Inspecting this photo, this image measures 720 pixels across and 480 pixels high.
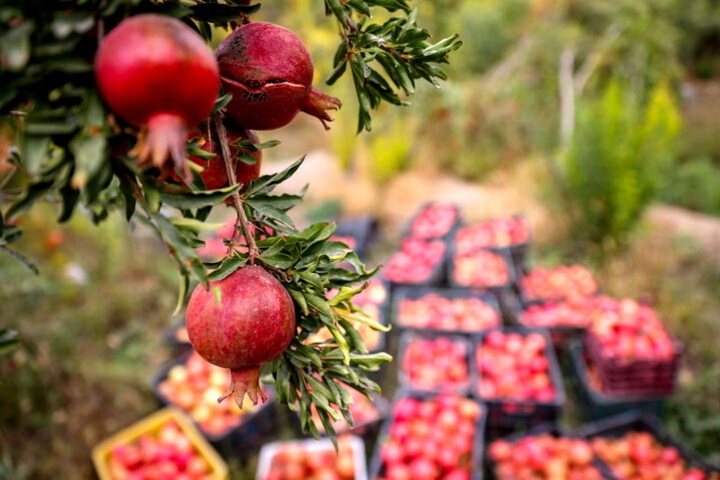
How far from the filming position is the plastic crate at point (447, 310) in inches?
157

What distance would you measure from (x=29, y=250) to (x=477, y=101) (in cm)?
Answer: 592

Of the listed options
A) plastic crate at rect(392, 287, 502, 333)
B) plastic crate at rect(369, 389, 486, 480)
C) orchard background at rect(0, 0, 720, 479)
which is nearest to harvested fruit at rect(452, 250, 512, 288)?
plastic crate at rect(392, 287, 502, 333)

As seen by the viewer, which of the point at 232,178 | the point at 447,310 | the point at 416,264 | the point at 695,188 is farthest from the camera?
the point at 695,188

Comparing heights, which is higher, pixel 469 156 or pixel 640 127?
pixel 640 127

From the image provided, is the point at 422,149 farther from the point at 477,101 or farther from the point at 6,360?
the point at 6,360

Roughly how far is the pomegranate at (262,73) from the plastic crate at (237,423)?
2521mm

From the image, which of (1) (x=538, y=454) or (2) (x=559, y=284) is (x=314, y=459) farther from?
(2) (x=559, y=284)

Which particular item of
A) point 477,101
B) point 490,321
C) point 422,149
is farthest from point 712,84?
point 490,321

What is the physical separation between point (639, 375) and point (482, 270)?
1.50 m

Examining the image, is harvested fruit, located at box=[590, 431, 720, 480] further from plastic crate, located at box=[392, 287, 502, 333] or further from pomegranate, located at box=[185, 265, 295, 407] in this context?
pomegranate, located at box=[185, 265, 295, 407]

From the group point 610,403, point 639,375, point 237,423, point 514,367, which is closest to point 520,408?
point 514,367

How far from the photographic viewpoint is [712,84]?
1081cm

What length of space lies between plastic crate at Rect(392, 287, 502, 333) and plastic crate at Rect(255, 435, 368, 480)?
1267 mm

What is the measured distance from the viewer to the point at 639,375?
3377 millimetres
